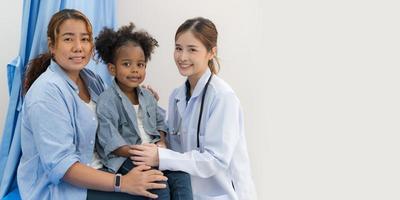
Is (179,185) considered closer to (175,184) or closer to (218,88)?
(175,184)

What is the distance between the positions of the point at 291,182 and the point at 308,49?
2.29 feet

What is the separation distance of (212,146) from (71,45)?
23.4 inches

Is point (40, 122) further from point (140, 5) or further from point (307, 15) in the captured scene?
point (307, 15)

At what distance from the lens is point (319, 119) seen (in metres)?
2.13

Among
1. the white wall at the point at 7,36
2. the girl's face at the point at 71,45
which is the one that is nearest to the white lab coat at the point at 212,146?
the girl's face at the point at 71,45

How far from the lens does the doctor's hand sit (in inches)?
54.5

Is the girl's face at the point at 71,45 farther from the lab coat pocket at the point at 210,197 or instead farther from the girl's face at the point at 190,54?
the lab coat pocket at the point at 210,197

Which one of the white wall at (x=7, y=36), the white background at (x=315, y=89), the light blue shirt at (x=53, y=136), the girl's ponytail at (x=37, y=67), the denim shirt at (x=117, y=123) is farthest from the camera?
the white background at (x=315, y=89)

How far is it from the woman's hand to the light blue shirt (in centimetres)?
14

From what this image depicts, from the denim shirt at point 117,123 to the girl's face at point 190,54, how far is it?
199 mm

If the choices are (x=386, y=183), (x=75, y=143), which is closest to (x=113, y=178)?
Answer: (x=75, y=143)

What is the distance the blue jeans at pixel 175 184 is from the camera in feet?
4.53

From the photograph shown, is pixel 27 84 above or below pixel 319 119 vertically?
above

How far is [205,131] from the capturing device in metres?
1.50
